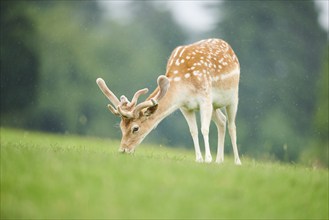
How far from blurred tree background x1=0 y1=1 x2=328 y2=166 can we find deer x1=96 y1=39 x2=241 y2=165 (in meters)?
13.5

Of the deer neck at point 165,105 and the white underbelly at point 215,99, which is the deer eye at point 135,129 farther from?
the white underbelly at point 215,99

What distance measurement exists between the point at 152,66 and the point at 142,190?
3092cm

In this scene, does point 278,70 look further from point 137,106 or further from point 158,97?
point 137,106

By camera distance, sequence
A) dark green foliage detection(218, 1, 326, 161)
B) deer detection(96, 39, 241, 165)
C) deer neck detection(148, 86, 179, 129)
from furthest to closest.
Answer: dark green foliage detection(218, 1, 326, 161), deer neck detection(148, 86, 179, 129), deer detection(96, 39, 241, 165)

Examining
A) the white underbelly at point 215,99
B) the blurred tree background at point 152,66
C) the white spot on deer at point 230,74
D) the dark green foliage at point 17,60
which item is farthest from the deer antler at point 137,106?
the dark green foliage at point 17,60

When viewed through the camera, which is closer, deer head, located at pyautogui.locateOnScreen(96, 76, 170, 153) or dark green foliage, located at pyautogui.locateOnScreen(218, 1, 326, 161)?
deer head, located at pyautogui.locateOnScreen(96, 76, 170, 153)

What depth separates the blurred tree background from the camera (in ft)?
89.2

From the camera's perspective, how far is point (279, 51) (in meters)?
29.4

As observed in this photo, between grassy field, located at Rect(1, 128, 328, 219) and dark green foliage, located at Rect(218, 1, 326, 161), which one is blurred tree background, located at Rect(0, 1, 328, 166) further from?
grassy field, located at Rect(1, 128, 328, 219)

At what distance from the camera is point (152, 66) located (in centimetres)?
3659

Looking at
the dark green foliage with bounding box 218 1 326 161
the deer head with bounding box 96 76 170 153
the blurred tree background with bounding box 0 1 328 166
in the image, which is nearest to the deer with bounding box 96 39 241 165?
the deer head with bounding box 96 76 170 153

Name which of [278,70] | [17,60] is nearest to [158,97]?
[278,70]

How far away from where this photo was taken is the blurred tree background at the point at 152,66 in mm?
27188

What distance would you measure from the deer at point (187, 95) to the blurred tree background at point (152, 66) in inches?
530
